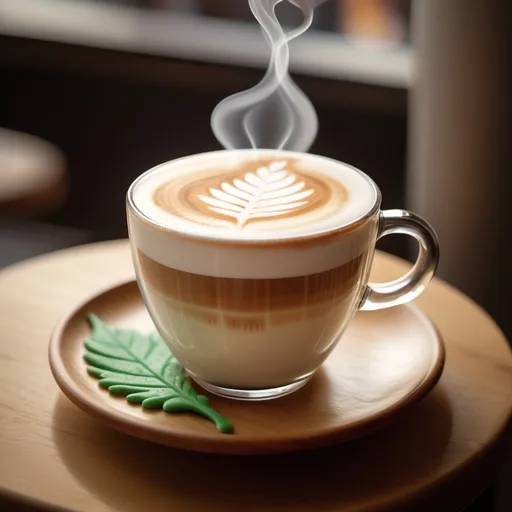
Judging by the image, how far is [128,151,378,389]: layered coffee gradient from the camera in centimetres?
50

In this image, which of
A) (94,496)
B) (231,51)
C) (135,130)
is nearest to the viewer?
(94,496)

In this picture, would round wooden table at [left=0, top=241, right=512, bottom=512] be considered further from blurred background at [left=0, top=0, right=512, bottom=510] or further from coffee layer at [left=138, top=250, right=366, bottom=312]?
blurred background at [left=0, top=0, right=512, bottom=510]

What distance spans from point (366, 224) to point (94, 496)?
0.24m

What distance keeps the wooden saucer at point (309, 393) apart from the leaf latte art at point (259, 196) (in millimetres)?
125

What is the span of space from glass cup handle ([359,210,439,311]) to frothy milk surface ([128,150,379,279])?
0.03 metres

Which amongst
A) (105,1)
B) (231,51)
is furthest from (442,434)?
(105,1)

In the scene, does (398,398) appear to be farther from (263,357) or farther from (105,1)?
(105,1)

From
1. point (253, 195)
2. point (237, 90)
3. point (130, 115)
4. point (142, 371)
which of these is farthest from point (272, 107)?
point (130, 115)

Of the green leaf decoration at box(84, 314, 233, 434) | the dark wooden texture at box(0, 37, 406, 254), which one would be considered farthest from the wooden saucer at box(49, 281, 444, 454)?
the dark wooden texture at box(0, 37, 406, 254)

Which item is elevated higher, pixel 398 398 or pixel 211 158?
pixel 211 158

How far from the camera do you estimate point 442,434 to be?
0.54 meters

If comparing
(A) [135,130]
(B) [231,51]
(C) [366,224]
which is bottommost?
(A) [135,130]

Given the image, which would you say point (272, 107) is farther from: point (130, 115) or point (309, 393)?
point (130, 115)

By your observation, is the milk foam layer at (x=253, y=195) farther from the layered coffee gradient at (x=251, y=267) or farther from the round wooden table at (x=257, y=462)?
the round wooden table at (x=257, y=462)
